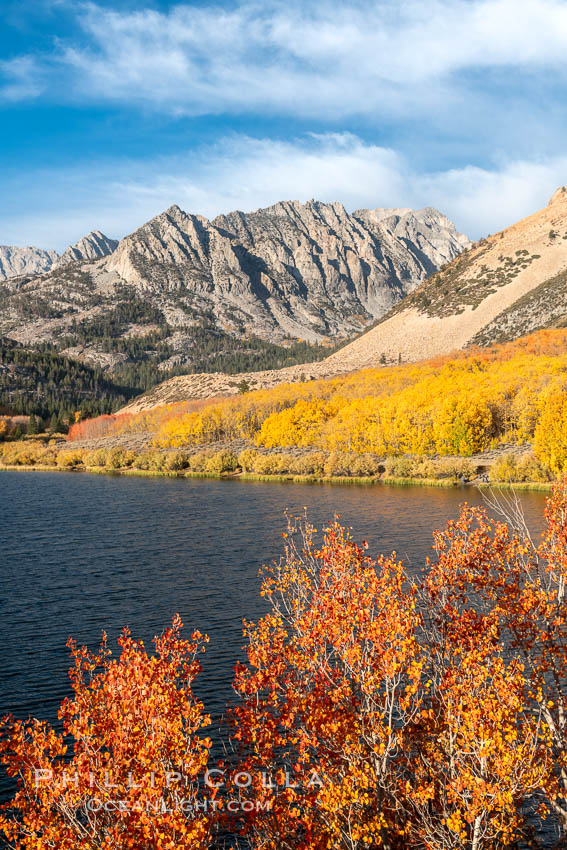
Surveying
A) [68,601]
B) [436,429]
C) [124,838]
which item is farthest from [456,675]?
[436,429]

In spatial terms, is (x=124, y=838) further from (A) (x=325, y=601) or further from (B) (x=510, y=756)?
(B) (x=510, y=756)

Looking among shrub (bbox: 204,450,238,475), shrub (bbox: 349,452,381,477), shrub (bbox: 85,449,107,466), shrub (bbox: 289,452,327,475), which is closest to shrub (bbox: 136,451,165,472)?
shrub (bbox: 85,449,107,466)

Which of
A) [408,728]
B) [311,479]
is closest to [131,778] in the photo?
[408,728]

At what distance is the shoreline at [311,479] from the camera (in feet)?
282

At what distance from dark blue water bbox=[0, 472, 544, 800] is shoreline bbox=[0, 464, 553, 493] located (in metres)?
5.87

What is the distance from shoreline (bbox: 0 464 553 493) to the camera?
282ft

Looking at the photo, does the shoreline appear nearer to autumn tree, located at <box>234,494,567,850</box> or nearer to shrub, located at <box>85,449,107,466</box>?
shrub, located at <box>85,449,107,466</box>

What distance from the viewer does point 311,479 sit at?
11012 centimetres

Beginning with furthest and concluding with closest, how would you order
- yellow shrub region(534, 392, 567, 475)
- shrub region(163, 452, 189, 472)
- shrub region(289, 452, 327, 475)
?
shrub region(163, 452, 189, 472)
shrub region(289, 452, 327, 475)
yellow shrub region(534, 392, 567, 475)

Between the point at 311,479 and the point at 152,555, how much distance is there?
60.7m

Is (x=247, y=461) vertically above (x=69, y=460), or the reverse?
(x=69, y=460)

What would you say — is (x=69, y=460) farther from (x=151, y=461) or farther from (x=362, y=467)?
(x=362, y=467)

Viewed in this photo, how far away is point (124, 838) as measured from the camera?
1085cm

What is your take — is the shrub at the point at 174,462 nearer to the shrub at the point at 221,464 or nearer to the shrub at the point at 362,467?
the shrub at the point at 221,464
